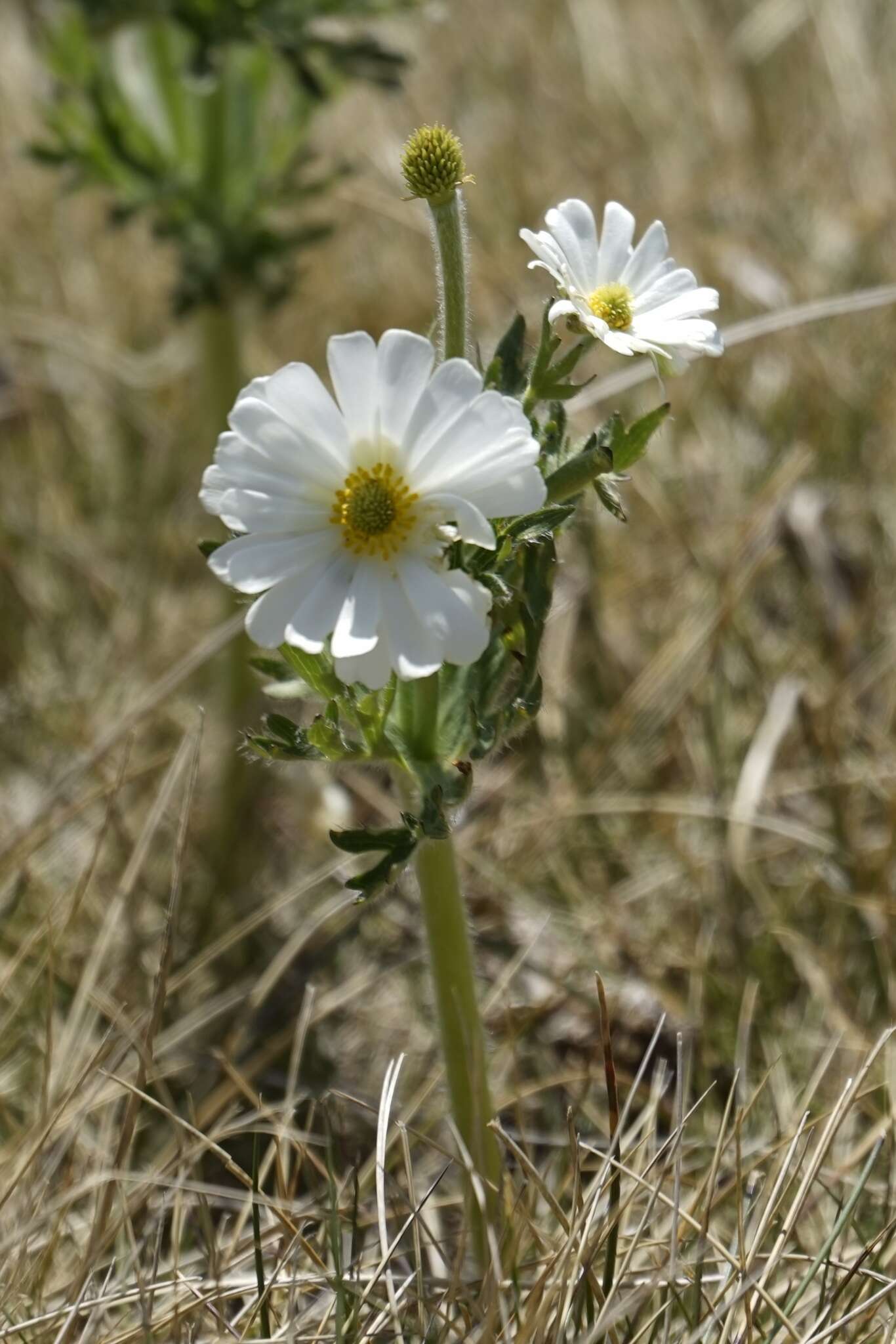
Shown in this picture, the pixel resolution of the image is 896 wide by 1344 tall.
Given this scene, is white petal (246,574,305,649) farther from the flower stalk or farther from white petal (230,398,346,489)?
the flower stalk

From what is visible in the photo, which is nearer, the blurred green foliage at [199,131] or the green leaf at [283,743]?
the green leaf at [283,743]

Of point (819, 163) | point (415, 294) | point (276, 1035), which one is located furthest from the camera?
point (819, 163)

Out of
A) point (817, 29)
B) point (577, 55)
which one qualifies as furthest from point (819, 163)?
point (577, 55)

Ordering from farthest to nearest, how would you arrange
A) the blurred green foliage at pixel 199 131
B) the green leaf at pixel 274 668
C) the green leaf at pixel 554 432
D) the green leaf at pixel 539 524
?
the blurred green foliage at pixel 199 131
the green leaf at pixel 274 668
the green leaf at pixel 554 432
the green leaf at pixel 539 524

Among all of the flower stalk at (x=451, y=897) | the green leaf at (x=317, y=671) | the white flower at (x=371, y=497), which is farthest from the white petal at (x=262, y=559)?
the flower stalk at (x=451, y=897)

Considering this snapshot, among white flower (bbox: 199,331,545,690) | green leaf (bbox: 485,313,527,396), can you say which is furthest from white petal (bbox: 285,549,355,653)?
green leaf (bbox: 485,313,527,396)

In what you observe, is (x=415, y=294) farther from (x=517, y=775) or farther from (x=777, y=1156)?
(x=777, y=1156)

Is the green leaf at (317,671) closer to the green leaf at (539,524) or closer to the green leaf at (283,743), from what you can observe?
the green leaf at (283,743)

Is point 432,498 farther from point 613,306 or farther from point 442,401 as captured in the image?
point 613,306
